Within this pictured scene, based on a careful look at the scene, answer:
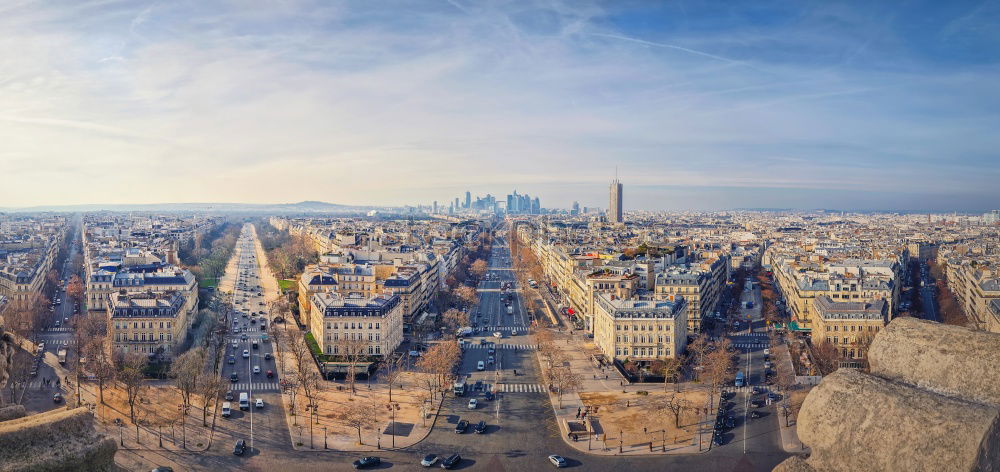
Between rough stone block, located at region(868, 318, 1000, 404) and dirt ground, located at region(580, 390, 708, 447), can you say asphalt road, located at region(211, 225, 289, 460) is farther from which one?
rough stone block, located at region(868, 318, 1000, 404)

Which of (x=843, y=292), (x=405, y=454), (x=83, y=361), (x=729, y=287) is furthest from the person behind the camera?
(x=729, y=287)

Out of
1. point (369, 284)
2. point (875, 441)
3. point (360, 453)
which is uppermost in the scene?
point (875, 441)

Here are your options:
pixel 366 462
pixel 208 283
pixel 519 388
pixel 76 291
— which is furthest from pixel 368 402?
pixel 208 283

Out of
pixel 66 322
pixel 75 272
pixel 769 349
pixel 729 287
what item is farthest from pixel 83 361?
pixel 729 287

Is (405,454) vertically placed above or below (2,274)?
below

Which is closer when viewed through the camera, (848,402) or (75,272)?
(848,402)

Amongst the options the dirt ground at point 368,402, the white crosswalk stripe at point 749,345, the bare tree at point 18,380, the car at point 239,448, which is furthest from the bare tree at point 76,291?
the white crosswalk stripe at point 749,345

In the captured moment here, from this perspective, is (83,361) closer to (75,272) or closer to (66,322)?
(66,322)

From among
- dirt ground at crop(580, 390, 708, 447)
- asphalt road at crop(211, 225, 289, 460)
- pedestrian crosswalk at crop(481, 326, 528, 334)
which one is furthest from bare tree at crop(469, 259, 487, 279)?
dirt ground at crop(580, 390, 708, 447)

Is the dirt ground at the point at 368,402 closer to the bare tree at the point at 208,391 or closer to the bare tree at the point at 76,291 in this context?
the bare tree at the point at 208,391
